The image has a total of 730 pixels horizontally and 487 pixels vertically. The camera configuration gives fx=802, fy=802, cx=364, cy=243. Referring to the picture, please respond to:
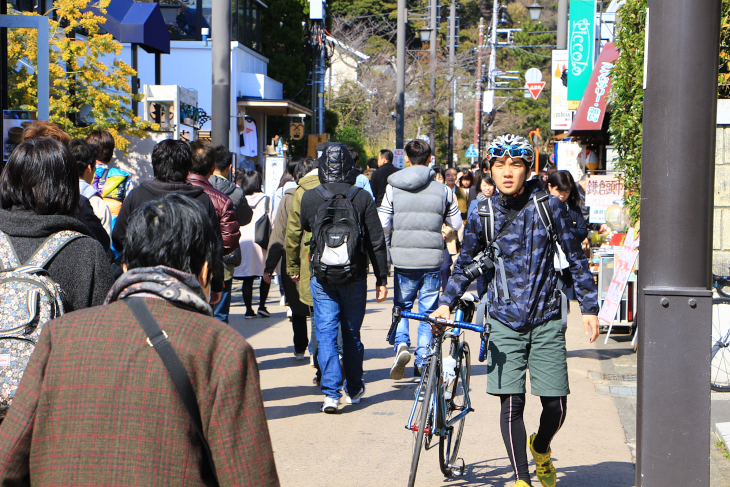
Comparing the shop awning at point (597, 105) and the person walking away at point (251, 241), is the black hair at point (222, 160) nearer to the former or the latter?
the person walking away at point (251, 241)

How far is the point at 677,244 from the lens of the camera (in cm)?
336

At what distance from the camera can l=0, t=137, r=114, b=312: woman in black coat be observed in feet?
9.50

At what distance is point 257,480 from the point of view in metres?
1.93

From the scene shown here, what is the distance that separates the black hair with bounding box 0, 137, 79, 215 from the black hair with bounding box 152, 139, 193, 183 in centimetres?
197

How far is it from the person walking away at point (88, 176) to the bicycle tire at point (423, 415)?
7.34ft

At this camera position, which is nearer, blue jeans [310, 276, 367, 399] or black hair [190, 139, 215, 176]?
black hair [190, 139, 215, 176]

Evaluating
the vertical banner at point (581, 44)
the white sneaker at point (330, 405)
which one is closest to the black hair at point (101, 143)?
the white sneaker at point (330, 405)

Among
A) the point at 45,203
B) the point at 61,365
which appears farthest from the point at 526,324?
the point at 61,365

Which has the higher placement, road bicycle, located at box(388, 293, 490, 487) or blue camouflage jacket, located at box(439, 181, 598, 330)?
blue camouflage jacket, located at box(439, 181, 598, 330)

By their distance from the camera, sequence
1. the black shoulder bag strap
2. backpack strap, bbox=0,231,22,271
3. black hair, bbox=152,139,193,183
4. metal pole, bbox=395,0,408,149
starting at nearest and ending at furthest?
the black shoulder bag strap → backpack strap, bbox=0,231,22,271 → black hair, bbox=152,139,193,183 → metal pole, bbox=395,0,408,149

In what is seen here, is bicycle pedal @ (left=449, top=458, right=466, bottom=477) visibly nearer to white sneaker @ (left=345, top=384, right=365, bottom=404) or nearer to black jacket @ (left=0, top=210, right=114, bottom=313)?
white sneaker @ (left=345, top=384, right=365, bottom=404)

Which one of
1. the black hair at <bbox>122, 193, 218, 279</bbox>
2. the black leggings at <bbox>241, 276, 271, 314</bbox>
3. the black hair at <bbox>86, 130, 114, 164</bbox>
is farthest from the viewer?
the black leggings at <bbox>241, 276, 271, 314</bbox>

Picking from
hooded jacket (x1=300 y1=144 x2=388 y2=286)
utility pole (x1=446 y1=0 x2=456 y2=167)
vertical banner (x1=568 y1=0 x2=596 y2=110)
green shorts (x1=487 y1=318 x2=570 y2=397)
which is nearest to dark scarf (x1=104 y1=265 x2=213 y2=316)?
green shorts (x1=487 y1=318 x2=570 y2=397)

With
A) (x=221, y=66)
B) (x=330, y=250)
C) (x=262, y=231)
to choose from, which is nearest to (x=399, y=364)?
(x=330, y=250)
